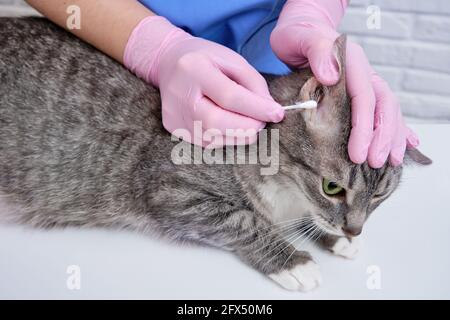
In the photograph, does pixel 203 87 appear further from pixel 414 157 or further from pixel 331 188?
pixel 414 157

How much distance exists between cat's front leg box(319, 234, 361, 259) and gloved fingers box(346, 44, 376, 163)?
0.65 ft

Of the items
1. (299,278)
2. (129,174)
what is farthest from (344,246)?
(129,174)

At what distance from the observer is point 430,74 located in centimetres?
175

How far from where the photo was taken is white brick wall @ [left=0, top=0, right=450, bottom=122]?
1.62 meters

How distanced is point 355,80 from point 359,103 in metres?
0.05

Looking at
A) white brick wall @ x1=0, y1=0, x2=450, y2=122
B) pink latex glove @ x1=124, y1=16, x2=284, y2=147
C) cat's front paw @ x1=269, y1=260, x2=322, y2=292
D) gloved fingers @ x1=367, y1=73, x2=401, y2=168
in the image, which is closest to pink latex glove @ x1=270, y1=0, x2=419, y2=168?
gloved fingers @ x1=367, y1=73, x2=401, y2=168

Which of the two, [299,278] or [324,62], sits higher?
[324,62]

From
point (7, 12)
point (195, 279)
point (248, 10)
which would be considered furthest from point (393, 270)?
point (7, 12)

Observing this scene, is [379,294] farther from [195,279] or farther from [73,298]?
[73,298]

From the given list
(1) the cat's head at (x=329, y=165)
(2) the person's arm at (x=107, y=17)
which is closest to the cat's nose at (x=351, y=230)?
(1) the cat's head at (x=329, y=165)

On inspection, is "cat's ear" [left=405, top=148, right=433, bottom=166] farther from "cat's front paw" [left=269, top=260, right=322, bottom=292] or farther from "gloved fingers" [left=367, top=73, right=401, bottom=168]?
"cat's front paw" [left=269, top=260, right=322, bottom=292]

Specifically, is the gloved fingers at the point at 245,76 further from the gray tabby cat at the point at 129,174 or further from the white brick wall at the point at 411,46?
the white brick wall at the point at 411,46

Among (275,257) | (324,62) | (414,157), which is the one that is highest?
(324,62)

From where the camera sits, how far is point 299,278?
0.96 m
